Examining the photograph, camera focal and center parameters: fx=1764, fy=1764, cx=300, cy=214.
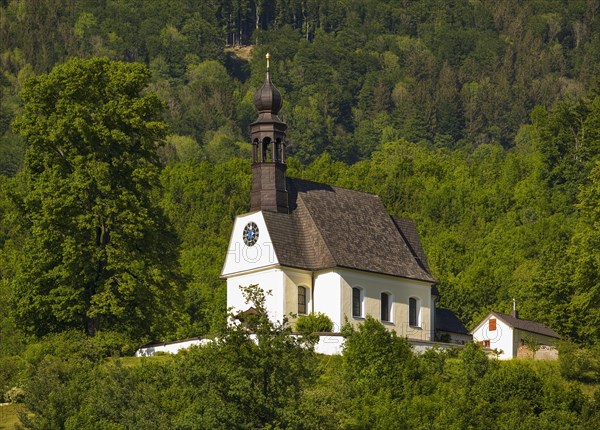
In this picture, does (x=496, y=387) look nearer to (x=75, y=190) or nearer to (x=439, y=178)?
(x=75, y=190)

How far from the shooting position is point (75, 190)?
7075 centimetres

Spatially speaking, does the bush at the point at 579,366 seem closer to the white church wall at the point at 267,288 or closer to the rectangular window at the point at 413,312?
the rectangular window at the point at 413,312

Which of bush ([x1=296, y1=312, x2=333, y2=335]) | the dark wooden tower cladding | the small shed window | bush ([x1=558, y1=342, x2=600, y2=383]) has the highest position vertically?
the dark wooden tower cladding

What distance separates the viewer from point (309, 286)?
242ft

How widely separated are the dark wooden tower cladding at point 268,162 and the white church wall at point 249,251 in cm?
79

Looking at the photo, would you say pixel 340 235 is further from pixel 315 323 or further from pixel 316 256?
pixel 315 323

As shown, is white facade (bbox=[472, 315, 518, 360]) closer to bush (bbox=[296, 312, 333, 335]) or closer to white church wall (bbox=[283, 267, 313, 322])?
bush (bbox=[296, 312, 333, 335])

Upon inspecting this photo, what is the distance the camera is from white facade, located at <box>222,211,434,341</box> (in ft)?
239

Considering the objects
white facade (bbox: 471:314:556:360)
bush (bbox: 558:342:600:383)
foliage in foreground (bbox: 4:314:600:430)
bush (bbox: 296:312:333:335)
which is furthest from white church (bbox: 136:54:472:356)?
bush (bbox: 558:342:600:383)

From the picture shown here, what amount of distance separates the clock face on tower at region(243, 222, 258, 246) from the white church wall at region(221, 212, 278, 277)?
14 cm

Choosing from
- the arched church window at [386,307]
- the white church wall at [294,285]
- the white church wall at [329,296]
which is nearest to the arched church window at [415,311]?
the arched church window at [386,307]

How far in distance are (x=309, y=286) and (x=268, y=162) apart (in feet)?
18.3

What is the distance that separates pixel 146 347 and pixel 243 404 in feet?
74.2

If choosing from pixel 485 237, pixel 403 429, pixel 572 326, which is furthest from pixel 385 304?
pixel 485 237
